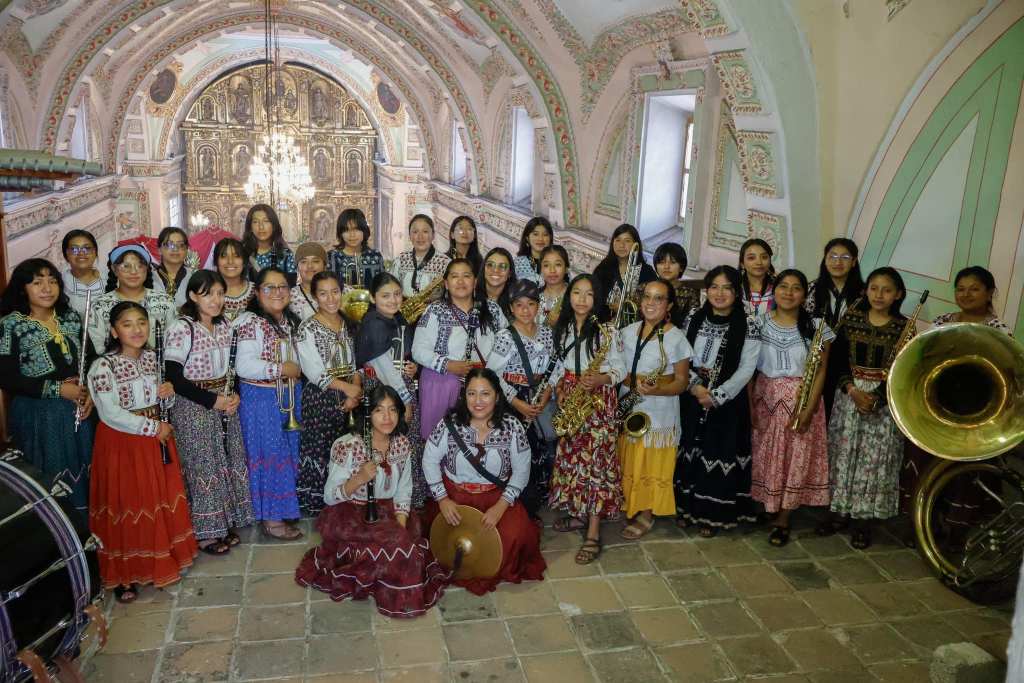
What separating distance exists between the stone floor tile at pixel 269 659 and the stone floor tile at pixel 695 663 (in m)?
1.79

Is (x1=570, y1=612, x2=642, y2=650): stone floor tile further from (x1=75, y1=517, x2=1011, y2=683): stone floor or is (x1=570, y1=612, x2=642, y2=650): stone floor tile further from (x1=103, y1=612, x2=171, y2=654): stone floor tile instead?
(x1=103, y1=612, x2=171, y2=654): stone floor tile

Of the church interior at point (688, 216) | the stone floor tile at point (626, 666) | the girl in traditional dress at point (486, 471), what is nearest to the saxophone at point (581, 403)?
the girl in traditional dress at point (486, 471)

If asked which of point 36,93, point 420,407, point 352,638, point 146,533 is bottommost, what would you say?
point 352,638

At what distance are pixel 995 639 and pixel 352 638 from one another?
3377mm

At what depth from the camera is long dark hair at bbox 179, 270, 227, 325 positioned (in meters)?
4.45

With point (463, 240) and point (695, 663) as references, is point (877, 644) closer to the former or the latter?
point (695, 663)

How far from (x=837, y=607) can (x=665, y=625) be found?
1029mm

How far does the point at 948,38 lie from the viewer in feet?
17.9

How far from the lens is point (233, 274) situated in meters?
4.94

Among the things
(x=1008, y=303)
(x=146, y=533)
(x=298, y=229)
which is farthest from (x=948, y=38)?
(x=298, y=229)

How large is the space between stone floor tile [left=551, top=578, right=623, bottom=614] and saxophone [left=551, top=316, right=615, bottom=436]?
867 mm

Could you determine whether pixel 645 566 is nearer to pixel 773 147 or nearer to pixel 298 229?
pixel 773 147

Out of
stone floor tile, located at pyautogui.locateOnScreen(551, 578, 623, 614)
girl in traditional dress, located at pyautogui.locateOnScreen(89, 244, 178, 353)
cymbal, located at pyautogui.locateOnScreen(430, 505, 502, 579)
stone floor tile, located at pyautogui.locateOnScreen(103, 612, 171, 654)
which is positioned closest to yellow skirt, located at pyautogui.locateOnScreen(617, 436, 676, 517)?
stone floor tile, located at pyautogui.locateOnScreen(551, 578, 623, 614)

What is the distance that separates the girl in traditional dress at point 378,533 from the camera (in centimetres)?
429
